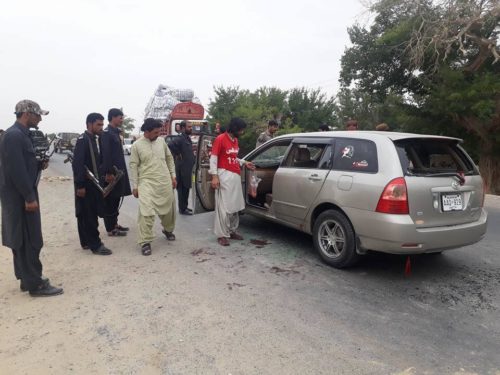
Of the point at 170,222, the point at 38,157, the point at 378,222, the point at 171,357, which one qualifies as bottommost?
the point at 171,357

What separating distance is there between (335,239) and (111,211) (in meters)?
3.28

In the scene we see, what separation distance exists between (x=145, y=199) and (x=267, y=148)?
6.15 ft

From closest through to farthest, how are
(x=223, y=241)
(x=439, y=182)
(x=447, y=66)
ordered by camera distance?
(x=439, y=182) → (x=223, y=241) → (x=447, y=66)

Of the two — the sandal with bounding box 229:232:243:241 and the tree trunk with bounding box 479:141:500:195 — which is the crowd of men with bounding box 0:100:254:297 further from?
the tree trunk with bounding box 479:141:500:195

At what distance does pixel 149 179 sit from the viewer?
4.96 meters

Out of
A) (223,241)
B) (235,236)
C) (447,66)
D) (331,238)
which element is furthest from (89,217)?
(447,66)

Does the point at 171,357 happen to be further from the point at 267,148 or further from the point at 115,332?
the point at 267,148

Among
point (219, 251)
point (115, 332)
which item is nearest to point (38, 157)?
point (115, 332)

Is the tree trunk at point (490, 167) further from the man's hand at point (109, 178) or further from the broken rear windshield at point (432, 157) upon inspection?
the man's hand at point (109, 178)

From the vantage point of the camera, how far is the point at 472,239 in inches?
156

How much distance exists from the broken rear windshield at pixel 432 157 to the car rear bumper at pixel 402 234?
51cm

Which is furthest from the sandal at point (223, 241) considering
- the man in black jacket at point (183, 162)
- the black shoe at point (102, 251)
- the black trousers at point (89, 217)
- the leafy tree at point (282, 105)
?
the leafy tree at point (282, 105)

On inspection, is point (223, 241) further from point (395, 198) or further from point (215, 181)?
point (395, 198)

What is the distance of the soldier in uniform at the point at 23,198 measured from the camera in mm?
3334
